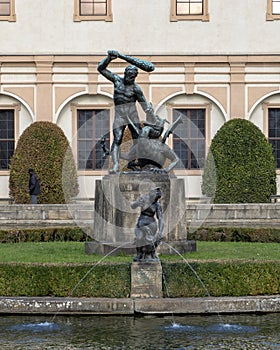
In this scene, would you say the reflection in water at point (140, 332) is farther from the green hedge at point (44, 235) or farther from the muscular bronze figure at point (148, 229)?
the green hedge at point (44, 235)

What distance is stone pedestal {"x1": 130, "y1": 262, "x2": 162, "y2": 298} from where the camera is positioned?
12.6 metres

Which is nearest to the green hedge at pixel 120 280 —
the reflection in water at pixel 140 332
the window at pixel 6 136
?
the reflection in water at pixel 140 332

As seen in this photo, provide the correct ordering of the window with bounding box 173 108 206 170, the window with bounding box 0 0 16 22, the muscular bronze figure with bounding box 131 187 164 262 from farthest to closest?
the window with bounding box 173 108 206 170, the window with bounding box 0 0 16 22, the muscular bronze figure with bounding box 131 187 164 262

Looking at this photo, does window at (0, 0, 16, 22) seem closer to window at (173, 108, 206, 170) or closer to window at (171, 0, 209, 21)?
window at (171, 0, 209, 21)

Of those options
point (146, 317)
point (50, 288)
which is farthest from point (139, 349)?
point (50, 288)

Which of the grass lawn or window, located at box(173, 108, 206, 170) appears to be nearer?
the grass lawn

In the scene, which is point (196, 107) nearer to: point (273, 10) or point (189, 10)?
point (189, 10)

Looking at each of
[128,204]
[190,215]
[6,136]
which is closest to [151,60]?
[6,136]

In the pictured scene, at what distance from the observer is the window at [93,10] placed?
32562 millimetres

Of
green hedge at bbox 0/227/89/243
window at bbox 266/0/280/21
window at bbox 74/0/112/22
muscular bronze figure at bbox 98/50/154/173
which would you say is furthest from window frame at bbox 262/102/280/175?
muscular bronze figure at bbox 98/50/154/173

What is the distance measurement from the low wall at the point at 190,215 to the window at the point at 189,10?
11.1m

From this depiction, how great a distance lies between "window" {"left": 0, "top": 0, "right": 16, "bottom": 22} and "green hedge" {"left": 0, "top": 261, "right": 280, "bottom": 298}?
20728mm

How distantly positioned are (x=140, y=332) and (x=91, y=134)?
2245 centimetres

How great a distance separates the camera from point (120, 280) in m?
12.7
